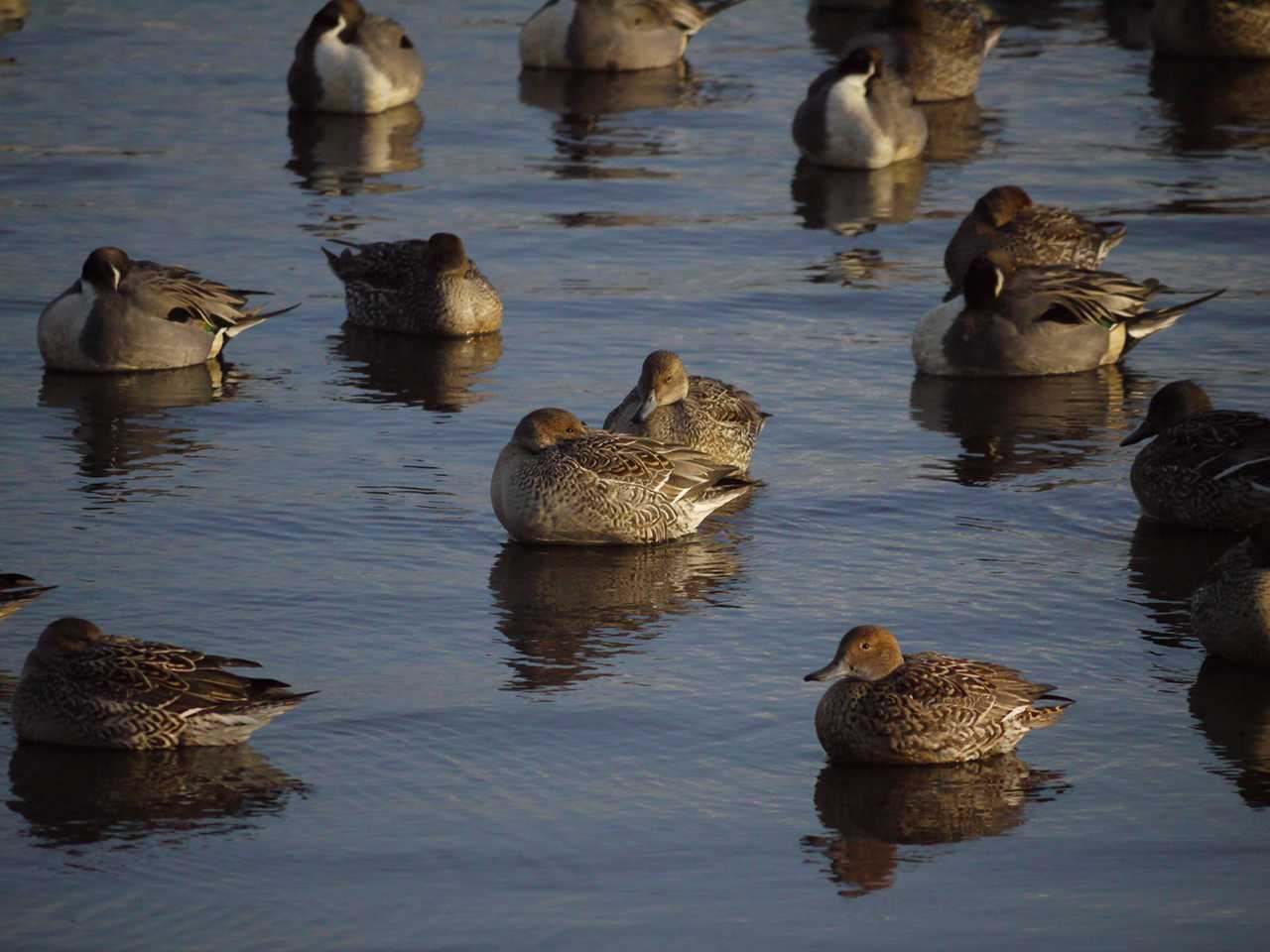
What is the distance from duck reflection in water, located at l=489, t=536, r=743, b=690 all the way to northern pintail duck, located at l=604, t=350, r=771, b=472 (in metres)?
0.88

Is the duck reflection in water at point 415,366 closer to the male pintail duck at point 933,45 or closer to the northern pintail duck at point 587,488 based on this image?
the northern pintail duck at point 587,488

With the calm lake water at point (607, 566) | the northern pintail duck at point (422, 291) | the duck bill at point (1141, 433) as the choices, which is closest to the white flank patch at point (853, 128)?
the calm lake water at point (607, 566)

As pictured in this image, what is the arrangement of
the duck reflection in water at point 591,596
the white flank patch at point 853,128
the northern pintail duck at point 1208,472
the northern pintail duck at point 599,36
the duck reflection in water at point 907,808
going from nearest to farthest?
the duck reflection in water at point 907,808
the duck reflection in water at point 591,596
the northern pintail duck at point 1208,472
the white flank patch at point 853,128
the northern pintail duck at point 599,36

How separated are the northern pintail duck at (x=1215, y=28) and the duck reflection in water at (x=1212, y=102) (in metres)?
0.18

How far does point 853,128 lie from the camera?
20.8m

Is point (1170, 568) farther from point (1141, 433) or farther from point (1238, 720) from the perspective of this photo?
point (1238, 720)

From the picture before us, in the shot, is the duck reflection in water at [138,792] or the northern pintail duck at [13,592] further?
the northern pintail duck at [13,592]

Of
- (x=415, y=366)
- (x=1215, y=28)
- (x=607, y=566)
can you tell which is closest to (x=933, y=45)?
(x=1215, y=28)

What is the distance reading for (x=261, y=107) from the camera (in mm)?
23500

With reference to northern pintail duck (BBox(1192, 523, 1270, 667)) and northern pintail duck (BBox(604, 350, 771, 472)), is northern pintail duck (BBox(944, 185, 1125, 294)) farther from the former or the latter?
northern pintail duck (BBox(1192, 523, 1270, 667))

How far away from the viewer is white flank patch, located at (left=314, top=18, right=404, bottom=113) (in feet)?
74.9

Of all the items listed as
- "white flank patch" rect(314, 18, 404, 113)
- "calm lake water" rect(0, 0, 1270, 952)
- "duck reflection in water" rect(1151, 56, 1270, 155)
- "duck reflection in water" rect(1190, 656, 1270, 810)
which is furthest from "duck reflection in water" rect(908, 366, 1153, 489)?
"white flank patch" rect(314, 18, 404, 113)

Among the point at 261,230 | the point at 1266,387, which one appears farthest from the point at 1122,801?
the point at 261,230

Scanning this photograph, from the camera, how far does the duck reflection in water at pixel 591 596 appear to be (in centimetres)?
1004
